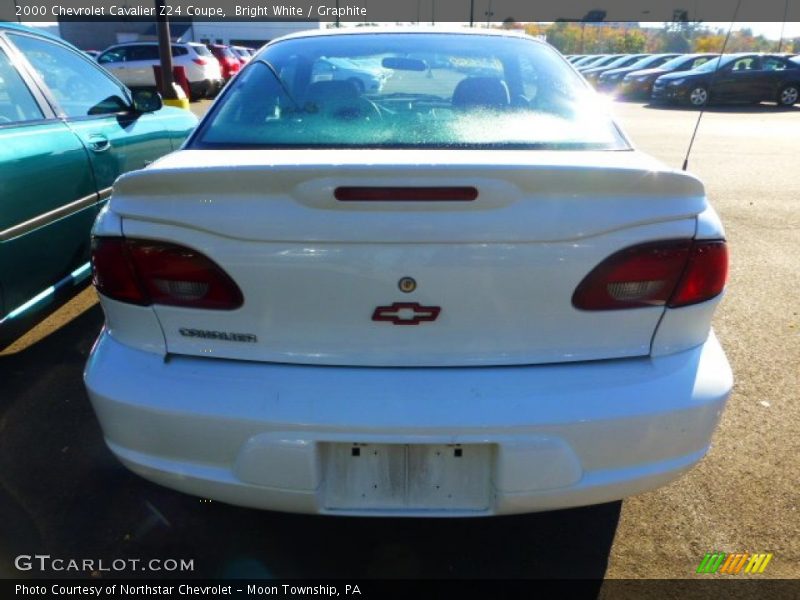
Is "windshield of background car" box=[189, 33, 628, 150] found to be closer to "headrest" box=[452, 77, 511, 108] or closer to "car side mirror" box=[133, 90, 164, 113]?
"headrest" box=[452, 77, 511, 108]

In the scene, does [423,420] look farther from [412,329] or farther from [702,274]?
[702,274]

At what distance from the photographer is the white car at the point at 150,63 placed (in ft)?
59.6

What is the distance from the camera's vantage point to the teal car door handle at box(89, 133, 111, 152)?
136 inches

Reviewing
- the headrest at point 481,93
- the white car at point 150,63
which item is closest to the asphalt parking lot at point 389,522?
the headrest at point 481,93

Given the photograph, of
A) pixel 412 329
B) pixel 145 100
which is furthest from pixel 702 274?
pixel 145 100

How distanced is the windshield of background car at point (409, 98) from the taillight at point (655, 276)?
1.63 feet

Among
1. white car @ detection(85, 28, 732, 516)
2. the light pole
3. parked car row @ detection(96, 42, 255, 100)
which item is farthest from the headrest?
parked car row @ detection(96, 42, 255, 100)

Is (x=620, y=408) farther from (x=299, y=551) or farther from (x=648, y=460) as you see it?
(x=299, y=551)

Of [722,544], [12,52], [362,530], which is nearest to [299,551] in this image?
[362,530]

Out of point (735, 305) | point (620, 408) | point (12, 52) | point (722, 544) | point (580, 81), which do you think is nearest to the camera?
point (620, 408)

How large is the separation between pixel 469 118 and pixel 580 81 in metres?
0.64

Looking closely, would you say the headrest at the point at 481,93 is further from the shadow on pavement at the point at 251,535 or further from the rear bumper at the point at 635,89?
Answer: the rear bumper at the point at 635,89

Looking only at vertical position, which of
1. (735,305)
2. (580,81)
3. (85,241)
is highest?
(580,81)

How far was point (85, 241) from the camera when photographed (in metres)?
3.41
